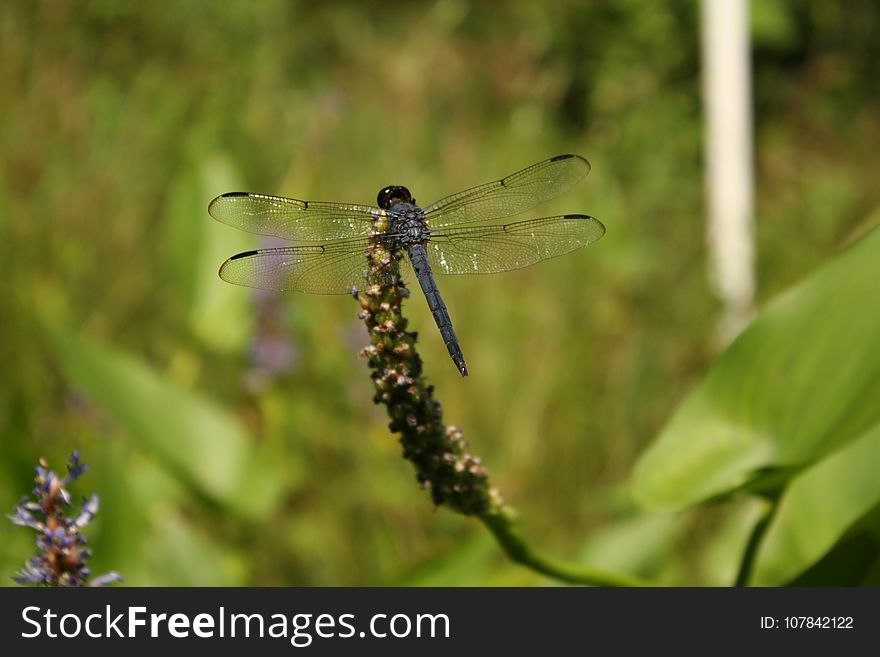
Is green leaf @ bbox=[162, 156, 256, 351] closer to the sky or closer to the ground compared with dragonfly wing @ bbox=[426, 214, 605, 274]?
closer to the sky

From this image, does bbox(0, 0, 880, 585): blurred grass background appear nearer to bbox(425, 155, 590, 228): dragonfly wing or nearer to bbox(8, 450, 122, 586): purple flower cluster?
bbox(425, 155, 590, 228): dragonfly wing

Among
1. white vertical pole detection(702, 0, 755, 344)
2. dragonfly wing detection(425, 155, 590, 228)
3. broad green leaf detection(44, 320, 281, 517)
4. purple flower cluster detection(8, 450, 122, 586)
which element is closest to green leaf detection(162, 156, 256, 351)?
broad green leaf detection(44, 320, 281, 517)

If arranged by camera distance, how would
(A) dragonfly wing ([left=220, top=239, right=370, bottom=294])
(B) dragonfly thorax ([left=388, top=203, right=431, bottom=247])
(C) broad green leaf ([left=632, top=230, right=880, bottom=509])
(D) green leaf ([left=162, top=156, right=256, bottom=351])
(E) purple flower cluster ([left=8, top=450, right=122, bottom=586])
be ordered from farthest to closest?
(D) green leaf ([left=162, top=156, right=256, bottom=351]) < (A) dragonfly wing ([left=220, top=239, right=370, bottom=294]) < (B) dragonfly thorax ([left=388, top=203, right=431, bottom=247]) < (C) broad green leaf ([left=632, top=230, right=880, bottom=509]) < (E) purple flower cluster ([left=8, top=450, right=122, bottom=586])

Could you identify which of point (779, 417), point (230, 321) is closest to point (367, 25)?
point (230, 321)

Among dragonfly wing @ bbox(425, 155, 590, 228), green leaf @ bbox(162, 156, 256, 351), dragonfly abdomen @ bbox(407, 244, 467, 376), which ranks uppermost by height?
green leaf @ bbox(162, 156, 256, 351)

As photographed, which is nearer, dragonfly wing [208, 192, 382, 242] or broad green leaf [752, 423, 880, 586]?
broad green leaf [752, 423, 880, 586]

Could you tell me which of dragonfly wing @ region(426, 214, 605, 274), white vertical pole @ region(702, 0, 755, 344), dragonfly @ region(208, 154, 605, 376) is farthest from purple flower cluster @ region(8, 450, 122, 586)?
white vertical pole @ region(702, 0, 755, 344)

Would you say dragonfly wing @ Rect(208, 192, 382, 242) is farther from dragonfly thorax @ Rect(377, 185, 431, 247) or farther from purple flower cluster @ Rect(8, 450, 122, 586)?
purple flower cluster @ Rect(8, 450, 122, 586)

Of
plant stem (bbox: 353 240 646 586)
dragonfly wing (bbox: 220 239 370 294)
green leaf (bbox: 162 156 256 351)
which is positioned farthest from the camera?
green leaf (bbox: 162 156 256 351)
